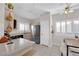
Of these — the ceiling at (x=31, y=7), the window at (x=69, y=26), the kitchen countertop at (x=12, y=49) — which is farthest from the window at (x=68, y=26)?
the kitchen countertop at (x=12, y=49)

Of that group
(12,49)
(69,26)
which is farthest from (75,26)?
(12,49)

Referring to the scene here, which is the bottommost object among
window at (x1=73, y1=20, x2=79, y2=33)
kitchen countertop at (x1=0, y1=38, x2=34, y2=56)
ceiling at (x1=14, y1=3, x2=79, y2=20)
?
kitchen countertop at (x1=0, y1=38, x2=34, y2=56)

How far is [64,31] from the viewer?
4.90m

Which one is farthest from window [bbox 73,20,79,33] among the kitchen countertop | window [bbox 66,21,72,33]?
the kitchen countertop

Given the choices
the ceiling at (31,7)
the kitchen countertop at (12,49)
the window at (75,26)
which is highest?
the ceiling at (31,7)

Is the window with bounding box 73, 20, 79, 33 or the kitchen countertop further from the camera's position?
the window with bounding box 73, 20, 79, 33

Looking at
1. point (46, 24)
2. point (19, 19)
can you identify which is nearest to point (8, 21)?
point (19, 19)

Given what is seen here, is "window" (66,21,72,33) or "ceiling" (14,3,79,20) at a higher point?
"ceiling" (14,3,79,20)

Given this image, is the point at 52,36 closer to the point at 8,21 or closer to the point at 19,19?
the point at 19,19

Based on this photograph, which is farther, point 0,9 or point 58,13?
point 58,13

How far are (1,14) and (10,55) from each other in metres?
0.95

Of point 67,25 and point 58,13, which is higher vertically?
point 58,13

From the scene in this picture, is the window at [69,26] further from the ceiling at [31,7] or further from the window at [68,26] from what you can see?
the ceiling at [31,7]

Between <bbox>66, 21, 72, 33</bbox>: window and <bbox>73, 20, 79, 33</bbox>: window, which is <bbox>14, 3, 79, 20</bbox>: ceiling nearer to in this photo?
<bbox>73, 20, 79, 33</bbox>: window
